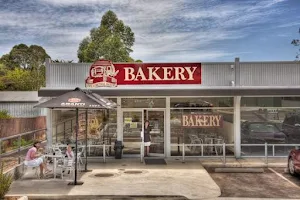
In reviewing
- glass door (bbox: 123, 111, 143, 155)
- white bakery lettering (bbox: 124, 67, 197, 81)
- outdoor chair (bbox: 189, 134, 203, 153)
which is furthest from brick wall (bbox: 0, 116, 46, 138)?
outdoor chair (bbox: 189, 134, 203, 153)

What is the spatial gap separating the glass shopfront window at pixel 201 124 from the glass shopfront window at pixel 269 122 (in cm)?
69

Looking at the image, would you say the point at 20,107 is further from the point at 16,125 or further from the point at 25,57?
the point at 25,57

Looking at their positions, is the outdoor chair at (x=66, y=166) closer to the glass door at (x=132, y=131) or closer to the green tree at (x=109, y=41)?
the glass door at (x=132, y=131)

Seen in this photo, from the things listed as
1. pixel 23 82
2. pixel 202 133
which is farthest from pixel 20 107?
pixel 23 82

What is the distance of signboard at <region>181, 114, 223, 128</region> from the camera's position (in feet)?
54.1

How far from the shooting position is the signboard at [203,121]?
16.5 meters

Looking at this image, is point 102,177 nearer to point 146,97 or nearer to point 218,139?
point 146,97

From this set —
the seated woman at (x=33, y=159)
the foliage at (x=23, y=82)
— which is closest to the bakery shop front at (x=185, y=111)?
the seated woman at (x=33, y=159)

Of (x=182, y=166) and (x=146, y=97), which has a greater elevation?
(x=146, y=97)

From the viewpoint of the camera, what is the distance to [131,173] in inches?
518

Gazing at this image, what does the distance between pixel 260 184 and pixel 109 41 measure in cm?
4296

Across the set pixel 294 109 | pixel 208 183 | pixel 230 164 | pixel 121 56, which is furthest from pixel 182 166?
pixel 121 56

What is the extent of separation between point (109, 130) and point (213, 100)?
16.3ft

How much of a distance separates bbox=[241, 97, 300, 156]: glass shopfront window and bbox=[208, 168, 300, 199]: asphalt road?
262 cm
